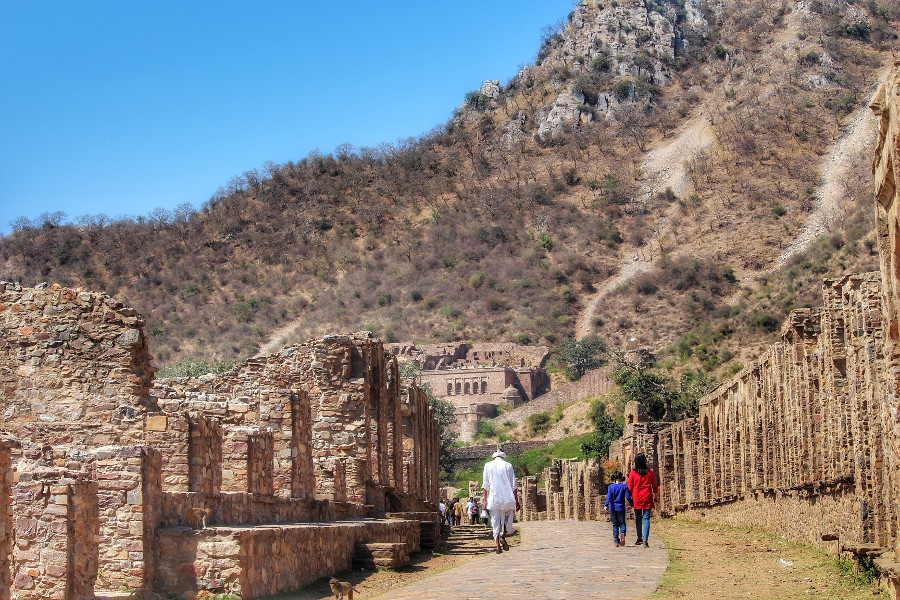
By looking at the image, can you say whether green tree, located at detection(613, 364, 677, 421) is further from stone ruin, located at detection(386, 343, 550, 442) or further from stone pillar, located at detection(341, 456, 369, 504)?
stone pillar, located at detection(341, 456, 369, 504)

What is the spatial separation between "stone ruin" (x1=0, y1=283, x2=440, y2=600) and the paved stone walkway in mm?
1663

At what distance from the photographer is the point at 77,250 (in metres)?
129

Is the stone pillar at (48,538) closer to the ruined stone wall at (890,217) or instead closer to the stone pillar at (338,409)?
the ruined stone wall at (890,217)

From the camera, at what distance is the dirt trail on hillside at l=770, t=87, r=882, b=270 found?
304ft

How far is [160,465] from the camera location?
1265 centimetres

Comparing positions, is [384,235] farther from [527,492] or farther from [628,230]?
[527,492]

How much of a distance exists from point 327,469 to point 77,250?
373ft

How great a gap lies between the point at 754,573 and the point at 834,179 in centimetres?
9031

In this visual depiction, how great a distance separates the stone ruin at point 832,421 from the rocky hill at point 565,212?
167 ft

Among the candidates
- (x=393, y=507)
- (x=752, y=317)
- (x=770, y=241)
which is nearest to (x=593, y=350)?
(x=770, y=241)

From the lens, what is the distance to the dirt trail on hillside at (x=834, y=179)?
92.8m

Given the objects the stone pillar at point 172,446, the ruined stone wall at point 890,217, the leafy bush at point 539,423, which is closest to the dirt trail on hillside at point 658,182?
the leafy bush at point 539,423

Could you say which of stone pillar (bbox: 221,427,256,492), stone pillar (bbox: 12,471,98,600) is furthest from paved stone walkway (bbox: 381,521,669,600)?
stone pillar (bbox: 12,471,98,600)

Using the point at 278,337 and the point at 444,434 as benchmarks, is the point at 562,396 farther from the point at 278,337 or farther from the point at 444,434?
the point at 278,337
